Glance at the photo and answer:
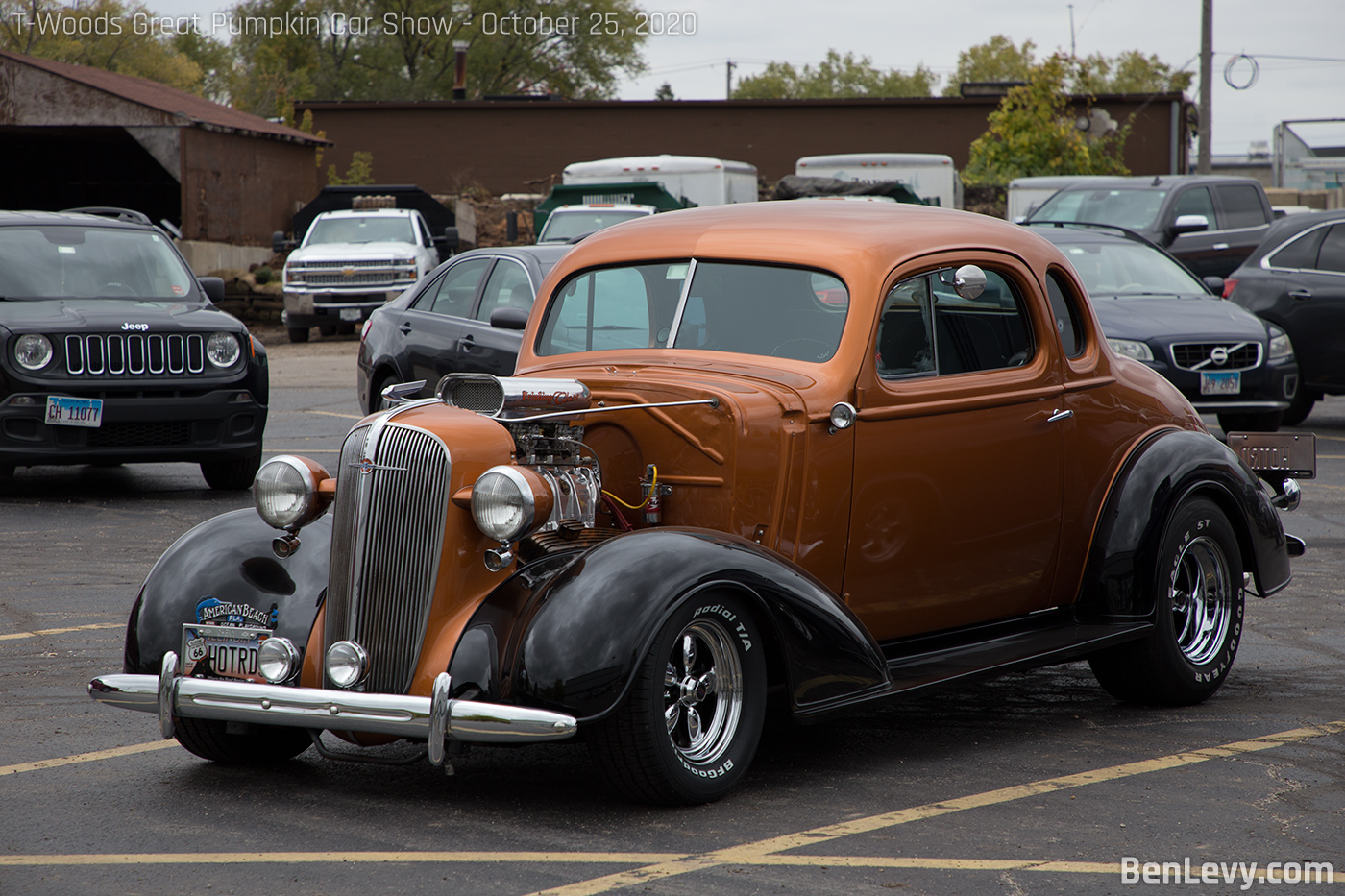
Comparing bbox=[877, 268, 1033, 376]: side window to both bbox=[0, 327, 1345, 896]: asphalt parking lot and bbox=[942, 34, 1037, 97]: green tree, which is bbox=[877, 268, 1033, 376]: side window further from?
bbox=[942, 34, 1037, 97]: green tree

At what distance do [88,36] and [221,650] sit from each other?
59.2m

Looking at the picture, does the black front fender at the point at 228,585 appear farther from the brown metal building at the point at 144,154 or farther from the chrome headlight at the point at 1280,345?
the brown metal building at the point at 144,154

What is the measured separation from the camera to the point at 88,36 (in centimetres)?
5766

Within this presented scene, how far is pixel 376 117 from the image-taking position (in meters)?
36.7

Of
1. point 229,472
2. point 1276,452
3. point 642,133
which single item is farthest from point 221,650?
point 642,133

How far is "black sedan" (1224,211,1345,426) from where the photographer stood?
1352 centimetres

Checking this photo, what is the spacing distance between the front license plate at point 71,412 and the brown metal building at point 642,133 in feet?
87.1

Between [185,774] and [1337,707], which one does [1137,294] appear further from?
[185,774]

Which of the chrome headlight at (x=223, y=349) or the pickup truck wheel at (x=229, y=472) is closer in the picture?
the chrome headlight at (x=223, y=349)

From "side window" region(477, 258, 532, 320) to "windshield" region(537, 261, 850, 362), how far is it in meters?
5.65

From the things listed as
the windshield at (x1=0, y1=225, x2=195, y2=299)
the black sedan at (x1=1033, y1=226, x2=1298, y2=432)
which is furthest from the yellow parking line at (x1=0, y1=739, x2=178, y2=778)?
the black sedan at (x1=1033, y1=226, x2=1298, y2=432)

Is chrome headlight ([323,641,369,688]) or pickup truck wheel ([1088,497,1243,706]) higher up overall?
chrome headlight ([323,641,369,688])

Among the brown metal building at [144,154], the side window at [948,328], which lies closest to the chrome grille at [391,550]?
the side window at [948,328]

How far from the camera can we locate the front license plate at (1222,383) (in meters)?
12.3
